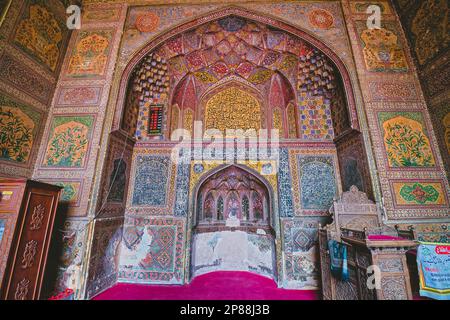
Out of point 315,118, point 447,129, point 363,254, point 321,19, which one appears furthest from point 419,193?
point 321,19

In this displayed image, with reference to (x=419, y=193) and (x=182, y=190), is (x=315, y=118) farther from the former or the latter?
(x=182, y=190)

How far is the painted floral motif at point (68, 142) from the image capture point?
456 cm

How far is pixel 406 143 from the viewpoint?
14.7ft

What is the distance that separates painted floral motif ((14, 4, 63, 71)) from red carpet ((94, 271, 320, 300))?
5514 millimetres

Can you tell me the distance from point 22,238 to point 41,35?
4584mm

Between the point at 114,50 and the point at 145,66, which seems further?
the point at 145,66

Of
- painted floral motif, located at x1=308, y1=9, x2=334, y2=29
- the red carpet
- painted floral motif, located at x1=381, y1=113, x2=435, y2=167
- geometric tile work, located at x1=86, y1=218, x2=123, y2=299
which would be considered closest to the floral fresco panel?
painted floral motif, located at x1=381, y1=113, x2=435, y2=167

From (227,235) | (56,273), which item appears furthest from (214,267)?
(56,273)

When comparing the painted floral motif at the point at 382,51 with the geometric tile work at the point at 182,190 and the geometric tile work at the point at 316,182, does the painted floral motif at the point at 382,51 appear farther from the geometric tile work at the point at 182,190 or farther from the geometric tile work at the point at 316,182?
the geometric tile work at the point at 182,190

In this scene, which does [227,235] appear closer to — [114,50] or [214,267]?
[214,267]

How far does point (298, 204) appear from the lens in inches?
214

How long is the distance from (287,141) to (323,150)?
1022 mm

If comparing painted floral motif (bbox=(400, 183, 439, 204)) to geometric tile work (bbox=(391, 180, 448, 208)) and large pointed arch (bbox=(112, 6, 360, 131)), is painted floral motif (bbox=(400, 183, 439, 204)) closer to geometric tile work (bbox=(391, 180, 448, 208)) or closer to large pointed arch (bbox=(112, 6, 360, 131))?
geometric tile work (bbox=(391, 180, 448, 208))

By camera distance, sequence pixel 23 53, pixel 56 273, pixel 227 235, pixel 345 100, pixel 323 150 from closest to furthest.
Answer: pixel 56 273 → pixel 23 53 → pixel 345 100 → pixel 323 150 → pixel 227 235
